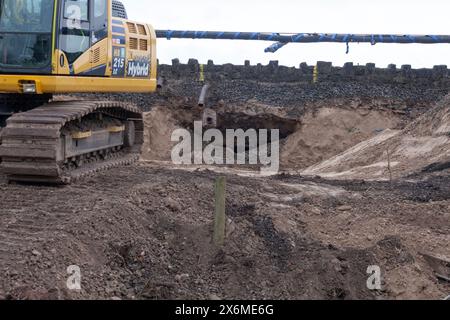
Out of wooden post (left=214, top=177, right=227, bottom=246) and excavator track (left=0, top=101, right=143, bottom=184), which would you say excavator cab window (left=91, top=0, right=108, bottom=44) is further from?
wooden post (left=214, top=177, right=227, bottom=246)

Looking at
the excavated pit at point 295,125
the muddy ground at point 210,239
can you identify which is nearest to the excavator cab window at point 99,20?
the muddy ground at point 210,239

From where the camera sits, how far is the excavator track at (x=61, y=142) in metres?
8.30

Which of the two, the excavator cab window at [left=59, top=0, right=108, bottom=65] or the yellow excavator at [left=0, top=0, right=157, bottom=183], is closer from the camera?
the yellow excavator at [left=0, top=0, right=157, bottom=183]

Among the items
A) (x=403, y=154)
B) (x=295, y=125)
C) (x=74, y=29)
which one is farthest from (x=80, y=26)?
(x=295, y=125)

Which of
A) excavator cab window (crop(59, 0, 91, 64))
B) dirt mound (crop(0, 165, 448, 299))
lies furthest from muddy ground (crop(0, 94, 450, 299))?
excavator cab window (crop(59, 0, 91, 64))

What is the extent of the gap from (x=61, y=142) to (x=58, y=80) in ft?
2.71

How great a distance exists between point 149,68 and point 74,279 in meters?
6.58

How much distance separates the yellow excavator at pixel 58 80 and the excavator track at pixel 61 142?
12 millimetres

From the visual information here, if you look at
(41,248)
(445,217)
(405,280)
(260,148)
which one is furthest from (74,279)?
(260,148)

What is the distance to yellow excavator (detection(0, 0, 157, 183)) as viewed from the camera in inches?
328

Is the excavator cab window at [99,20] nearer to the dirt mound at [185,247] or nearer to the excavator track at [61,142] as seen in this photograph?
the excavator track at [61,142]

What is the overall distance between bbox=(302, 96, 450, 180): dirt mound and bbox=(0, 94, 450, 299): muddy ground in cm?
265

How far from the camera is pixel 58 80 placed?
354 inches

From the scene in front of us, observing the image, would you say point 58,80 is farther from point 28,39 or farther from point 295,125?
point 295,125
